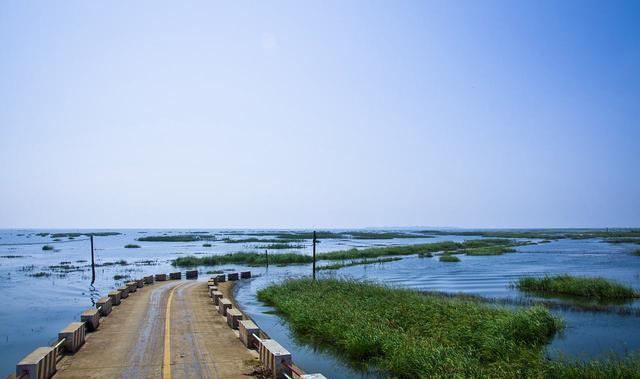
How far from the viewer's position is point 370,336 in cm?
1578

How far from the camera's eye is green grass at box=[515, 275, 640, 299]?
1155 inches

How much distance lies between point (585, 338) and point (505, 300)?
8.48 meters

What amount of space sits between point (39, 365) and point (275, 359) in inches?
206

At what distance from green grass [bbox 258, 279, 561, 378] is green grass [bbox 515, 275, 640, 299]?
12665 mm

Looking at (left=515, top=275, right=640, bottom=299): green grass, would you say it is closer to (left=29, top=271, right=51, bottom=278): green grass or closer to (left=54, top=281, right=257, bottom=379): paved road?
(left=54, top=281, right=257, bottom=379): paved road

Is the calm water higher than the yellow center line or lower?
lower

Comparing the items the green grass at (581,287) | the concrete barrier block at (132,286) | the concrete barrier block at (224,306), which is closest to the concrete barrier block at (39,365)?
→ the concrete barrier block at (224,306)

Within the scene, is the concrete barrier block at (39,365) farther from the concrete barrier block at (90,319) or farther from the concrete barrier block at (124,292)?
the concrete barrier block at (124,292)

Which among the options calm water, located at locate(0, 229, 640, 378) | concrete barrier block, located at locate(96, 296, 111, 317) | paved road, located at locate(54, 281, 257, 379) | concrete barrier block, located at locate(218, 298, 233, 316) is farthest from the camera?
concrete barrier block, located at locate(218, 298, 233, 316)

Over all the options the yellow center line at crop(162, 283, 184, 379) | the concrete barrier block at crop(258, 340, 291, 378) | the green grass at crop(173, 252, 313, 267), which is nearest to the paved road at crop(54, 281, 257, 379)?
the yellow center line at crop(162, 283, 184, 379)

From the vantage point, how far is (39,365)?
995 cm

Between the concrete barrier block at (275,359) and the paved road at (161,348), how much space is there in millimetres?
517

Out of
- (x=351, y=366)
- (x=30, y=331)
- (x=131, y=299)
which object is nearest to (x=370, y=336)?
(x=351, y=366)

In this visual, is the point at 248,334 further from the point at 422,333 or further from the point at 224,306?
the point at 422,333
